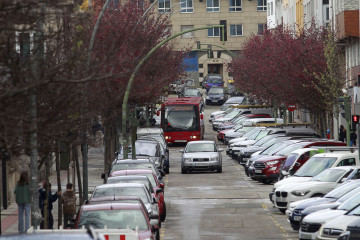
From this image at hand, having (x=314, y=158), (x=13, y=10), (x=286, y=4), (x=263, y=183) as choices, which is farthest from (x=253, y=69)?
(x=13, y=10)

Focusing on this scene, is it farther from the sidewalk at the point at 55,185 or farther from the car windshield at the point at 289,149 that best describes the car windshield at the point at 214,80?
the car windshield at the point at 289,149

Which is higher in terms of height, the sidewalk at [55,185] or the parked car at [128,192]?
the parked car at [128,192]

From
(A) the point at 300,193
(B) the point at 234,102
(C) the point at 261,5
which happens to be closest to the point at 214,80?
(C) the point at 261,5

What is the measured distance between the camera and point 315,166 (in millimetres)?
29203

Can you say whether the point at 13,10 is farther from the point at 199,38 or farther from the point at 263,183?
the point at 199,38


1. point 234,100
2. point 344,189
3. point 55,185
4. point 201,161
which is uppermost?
point 234,100

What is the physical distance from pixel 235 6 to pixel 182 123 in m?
61.2

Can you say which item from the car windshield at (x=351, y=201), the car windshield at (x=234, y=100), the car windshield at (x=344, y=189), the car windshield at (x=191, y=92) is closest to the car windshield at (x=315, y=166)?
the car windshield at (x=344, y=189)

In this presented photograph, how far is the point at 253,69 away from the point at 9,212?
45079mm

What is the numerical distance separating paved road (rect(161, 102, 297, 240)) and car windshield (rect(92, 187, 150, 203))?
1558 mm

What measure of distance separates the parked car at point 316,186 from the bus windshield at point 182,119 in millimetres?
35409

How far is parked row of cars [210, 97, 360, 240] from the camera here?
66.1ft

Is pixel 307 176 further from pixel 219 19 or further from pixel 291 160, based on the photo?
pixel 219 19

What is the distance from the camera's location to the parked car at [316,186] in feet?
85.5
